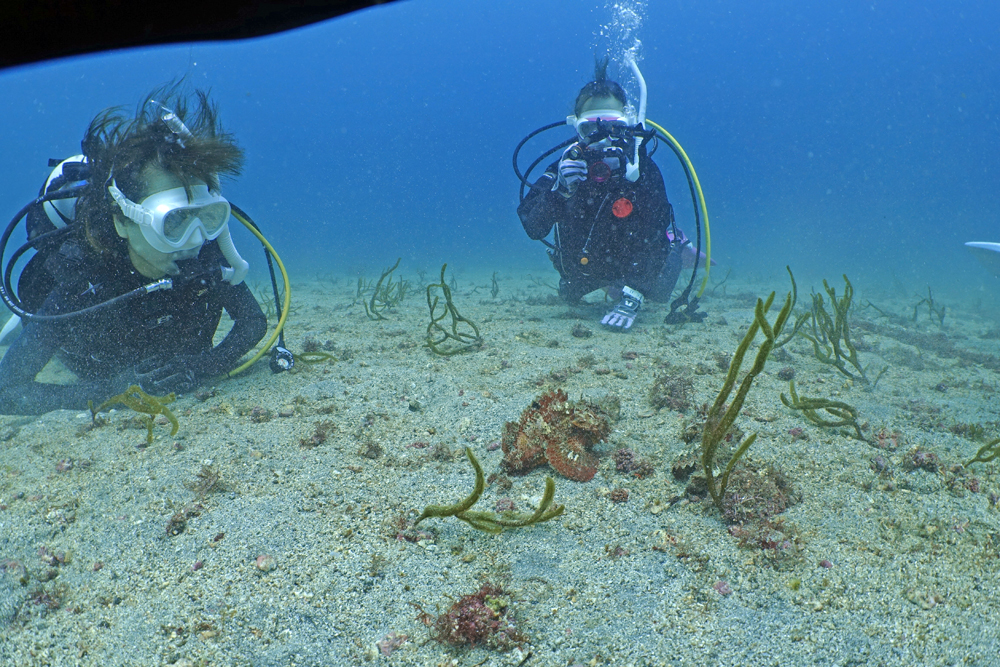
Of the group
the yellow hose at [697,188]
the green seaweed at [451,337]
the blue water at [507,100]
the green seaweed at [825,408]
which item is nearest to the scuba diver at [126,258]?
the green seaweed at [451,337]

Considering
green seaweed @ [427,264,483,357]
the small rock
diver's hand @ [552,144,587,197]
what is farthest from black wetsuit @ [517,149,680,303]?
the small rock

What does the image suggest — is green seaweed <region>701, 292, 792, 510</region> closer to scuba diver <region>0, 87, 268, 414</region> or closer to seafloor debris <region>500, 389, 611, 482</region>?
seafloor debris <region>500, 389, 611, 482</region>

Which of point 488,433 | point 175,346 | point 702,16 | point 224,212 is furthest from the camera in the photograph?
point 702,16

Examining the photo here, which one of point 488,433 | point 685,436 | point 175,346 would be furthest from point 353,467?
point 175,346

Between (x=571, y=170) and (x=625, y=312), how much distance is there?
236 centimetres

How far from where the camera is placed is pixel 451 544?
2186 mm

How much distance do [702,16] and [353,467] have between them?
412 feet

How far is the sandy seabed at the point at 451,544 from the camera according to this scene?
1.69m

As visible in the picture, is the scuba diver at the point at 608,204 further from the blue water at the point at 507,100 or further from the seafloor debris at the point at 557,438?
the blue water at the point at 507,100

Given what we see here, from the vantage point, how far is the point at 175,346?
482cm

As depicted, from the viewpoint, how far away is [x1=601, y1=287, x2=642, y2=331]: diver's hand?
6.66 metres

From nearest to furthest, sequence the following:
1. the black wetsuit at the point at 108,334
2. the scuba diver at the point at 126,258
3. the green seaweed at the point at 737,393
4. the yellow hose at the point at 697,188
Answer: the green seaweed at the point at 737,393 → the scuba diver at the point at 126,258 → the black wetsuit at the point at 108,334 → the yellow hose at the point at 697,188

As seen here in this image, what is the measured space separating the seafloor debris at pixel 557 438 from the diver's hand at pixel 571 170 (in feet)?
15.1

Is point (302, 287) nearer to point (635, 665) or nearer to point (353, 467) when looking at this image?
point (353, 467)
